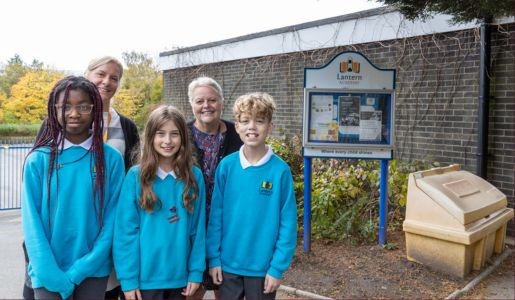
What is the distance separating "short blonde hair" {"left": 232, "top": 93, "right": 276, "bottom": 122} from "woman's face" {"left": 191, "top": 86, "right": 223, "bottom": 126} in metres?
0.24

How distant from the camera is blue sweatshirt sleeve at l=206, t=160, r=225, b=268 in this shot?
2.62 m

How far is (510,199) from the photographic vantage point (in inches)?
244

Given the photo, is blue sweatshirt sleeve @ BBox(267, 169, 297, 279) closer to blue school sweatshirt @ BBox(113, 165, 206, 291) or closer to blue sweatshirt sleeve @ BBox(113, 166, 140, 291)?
blue school sweatshirt @ BBox(113, 165, 206, 291)

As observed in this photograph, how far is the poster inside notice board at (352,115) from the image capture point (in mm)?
5379

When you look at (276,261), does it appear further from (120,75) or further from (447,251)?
(447,251)

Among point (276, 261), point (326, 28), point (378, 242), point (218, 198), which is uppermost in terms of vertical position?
point (326, 28)

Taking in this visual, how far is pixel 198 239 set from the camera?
8.29 feet

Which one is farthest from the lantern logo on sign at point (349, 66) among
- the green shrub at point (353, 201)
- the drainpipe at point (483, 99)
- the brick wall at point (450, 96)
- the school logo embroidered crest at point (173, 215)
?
the school logo embroidered crest at point (173, 215)

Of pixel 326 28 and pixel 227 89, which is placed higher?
pixel 326 28

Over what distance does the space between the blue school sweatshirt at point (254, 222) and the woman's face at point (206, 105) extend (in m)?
0.40

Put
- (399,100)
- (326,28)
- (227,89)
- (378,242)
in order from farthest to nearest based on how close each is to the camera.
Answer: (227,89), (326,28), (399,100), (378,242)

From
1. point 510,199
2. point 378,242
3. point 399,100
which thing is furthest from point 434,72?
point 378,242

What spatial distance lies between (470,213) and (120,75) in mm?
3358

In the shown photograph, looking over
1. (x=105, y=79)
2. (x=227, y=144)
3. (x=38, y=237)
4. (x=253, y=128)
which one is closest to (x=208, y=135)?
(x=227, y=144)
